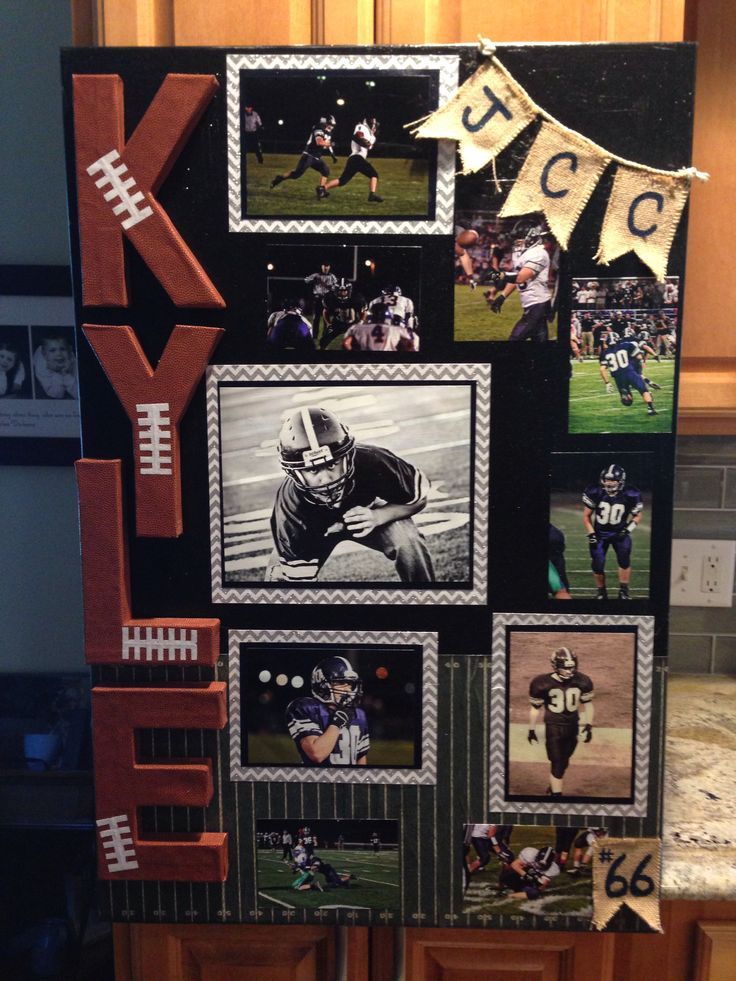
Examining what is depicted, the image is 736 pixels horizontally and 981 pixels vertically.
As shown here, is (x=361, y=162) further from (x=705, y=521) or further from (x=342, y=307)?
(x=705, y=521)

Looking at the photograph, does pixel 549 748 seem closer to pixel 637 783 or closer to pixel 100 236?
pixel 637 783

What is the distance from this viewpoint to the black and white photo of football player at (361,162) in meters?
0.90

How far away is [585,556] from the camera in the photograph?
0.97m

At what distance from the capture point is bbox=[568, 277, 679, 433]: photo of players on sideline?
36.5 inches

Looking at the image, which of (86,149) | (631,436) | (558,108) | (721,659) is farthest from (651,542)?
(86,149)

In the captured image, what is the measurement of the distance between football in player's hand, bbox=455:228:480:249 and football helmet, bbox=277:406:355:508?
257 millimetres

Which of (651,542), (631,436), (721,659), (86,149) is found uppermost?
(86,149)

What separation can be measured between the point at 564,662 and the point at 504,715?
10 centimetres

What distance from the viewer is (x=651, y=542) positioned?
965 millimetres

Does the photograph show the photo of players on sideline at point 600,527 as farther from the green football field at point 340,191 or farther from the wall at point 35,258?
the wall at point 35,258

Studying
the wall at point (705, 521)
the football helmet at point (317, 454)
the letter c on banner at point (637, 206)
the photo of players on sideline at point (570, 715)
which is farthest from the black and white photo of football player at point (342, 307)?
the wall at point (705, 521)

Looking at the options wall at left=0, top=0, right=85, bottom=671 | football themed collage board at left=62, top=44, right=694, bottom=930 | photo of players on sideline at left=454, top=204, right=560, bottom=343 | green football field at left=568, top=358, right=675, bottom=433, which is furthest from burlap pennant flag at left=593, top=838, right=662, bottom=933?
wall at left=0, top=0, right=85, bottom=671

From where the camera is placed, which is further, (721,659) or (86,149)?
(721,659)

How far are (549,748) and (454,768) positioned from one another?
12 centimetres
